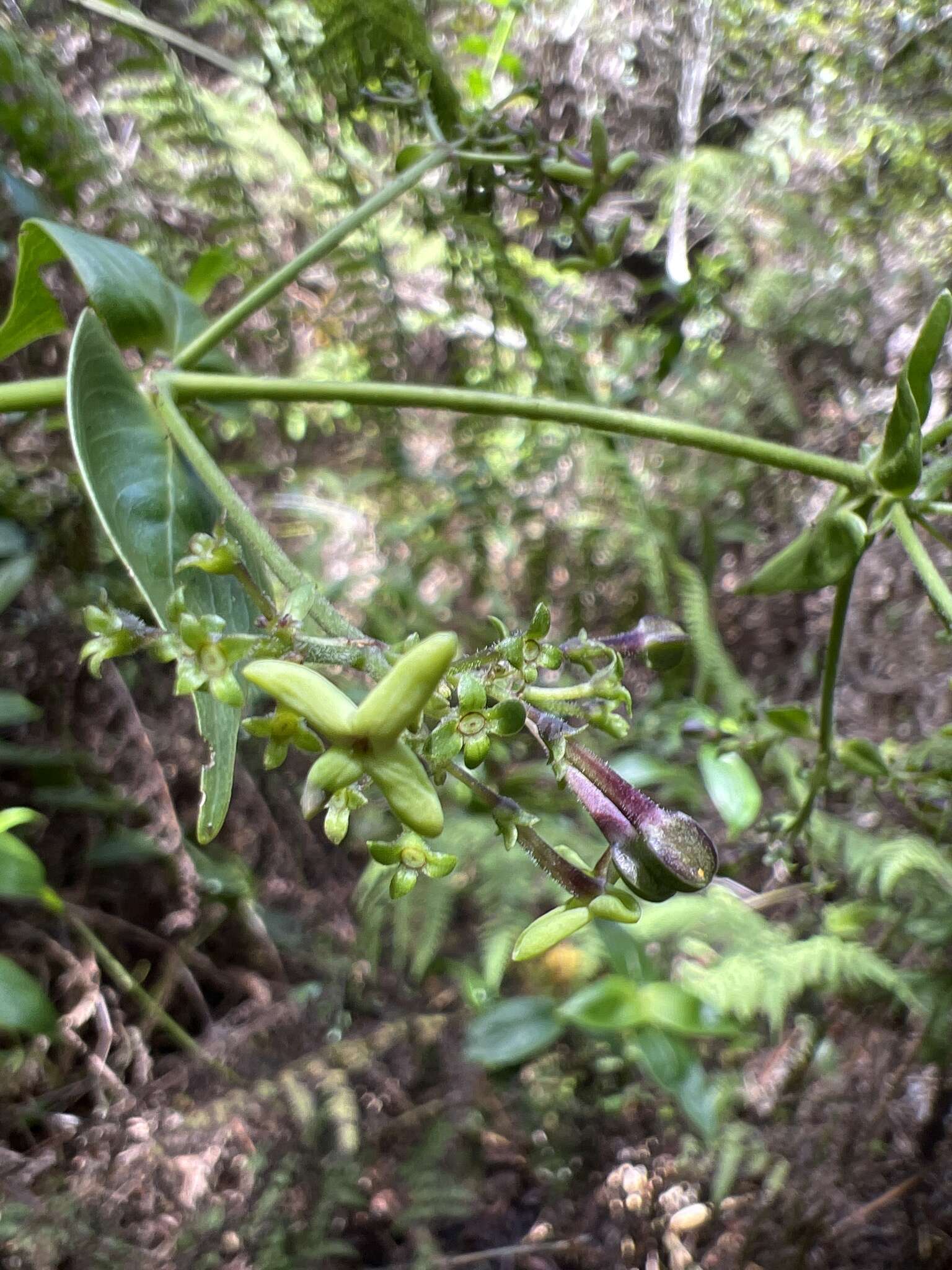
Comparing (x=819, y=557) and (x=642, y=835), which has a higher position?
(x=819, y=557)

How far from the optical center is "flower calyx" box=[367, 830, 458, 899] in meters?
0.30

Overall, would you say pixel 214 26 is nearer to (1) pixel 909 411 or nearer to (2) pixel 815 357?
(2) pixel 815 357

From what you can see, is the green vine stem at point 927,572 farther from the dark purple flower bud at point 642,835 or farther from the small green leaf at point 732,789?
the small green leaf at point 732,789

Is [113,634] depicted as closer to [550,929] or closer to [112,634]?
[112,634]

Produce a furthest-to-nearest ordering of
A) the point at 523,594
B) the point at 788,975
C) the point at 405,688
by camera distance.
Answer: the point at 523,594 → the point at 788,975 → the point at 405,688

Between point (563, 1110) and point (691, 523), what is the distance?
0.97 m

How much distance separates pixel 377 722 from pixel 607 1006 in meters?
0.84

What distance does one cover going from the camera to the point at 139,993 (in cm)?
100

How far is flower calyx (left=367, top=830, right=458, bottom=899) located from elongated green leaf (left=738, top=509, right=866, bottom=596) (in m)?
0.36

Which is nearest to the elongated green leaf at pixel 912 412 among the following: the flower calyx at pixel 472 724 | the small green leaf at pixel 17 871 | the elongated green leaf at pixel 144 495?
the flower calyx at pixel 472 724

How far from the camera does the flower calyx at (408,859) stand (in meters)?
0.30

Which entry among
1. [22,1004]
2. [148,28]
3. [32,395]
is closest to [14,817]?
[22,1004]

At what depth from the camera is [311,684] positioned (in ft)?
0.90

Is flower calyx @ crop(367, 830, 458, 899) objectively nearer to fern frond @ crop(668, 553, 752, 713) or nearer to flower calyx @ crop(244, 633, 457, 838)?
flower calyx @ crop(244, 633, 457, 838)
